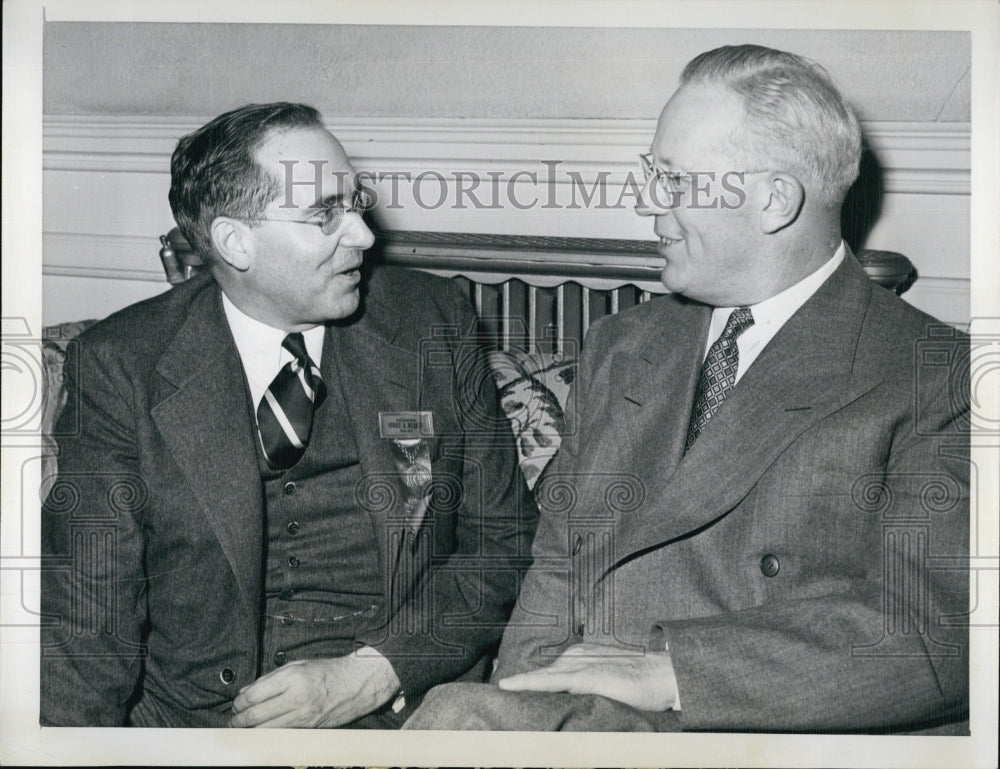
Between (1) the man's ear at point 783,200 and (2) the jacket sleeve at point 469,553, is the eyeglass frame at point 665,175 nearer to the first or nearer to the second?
(1) the man's ear at point 783,200

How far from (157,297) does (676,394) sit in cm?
103

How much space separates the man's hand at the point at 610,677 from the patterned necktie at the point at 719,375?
405mm

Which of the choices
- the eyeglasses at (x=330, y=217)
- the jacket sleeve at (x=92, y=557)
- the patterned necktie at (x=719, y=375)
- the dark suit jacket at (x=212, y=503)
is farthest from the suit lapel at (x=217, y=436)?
the patterned necktie at (x=719, y=375)

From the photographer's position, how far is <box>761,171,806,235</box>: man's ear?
2.01 m

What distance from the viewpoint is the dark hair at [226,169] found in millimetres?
2047

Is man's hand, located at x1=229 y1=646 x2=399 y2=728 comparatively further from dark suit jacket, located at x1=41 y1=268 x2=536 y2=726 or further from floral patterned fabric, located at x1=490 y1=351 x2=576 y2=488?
floral patterned fabric, located at x1=490 y1=351 x2=576 y2=488

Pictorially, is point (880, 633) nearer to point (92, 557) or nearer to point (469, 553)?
point (469, 553)

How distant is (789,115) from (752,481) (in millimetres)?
678

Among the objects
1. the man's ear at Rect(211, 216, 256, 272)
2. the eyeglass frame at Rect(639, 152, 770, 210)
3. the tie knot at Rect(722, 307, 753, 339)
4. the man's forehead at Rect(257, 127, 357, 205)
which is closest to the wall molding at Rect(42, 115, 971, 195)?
the eyeglass frame at Rect(639, 152, 770, 210)

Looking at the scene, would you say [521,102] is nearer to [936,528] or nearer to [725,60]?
[725,60]

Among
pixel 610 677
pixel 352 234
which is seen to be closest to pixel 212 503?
pixel 352 234

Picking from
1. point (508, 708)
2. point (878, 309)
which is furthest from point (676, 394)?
point (508, 708)

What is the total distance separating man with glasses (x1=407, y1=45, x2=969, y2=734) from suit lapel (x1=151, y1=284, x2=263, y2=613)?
1.58 feet

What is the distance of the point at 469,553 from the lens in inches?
83.1
